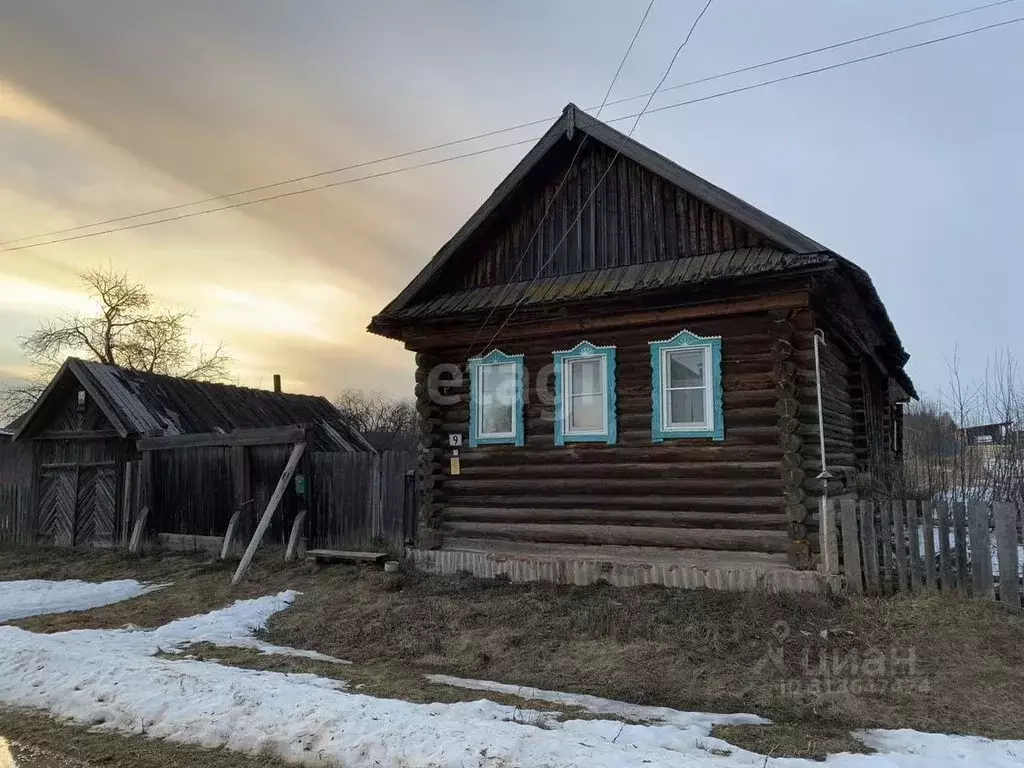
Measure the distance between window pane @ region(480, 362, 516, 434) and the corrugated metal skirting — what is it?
6.72ft

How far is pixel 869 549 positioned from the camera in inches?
354

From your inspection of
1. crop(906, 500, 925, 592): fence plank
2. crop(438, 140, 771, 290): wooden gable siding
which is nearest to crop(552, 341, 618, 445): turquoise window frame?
crop(438, 140, 771, 290): wooden gable siding

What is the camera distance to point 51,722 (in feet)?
20.4

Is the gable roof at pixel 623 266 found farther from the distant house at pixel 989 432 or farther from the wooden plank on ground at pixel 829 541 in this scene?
the distant house at pixel 989 432

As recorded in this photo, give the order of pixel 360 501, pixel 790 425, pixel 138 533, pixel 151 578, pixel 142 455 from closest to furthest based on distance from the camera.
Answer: pixel 790 425
pixel 151 578
pixel 360 501
pixel 138 533
pixel 142 455

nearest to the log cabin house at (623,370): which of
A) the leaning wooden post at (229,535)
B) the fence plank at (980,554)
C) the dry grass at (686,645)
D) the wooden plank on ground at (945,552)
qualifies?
the dry grass at (686,645)

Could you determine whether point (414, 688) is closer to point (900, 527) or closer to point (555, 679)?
point (555, 679)

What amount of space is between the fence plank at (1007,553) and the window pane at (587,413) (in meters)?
5.04

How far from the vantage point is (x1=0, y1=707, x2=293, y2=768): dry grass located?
528 cm

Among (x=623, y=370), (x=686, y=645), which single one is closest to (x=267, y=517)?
(x=623, y=370)

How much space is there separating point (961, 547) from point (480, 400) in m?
6.95

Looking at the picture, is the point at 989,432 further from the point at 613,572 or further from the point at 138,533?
the point at 138,533

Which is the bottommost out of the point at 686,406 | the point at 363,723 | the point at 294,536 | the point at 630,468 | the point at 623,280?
the point at 363,723

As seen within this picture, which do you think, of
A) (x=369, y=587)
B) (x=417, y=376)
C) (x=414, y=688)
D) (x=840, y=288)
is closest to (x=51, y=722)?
(x=414, y=688)
